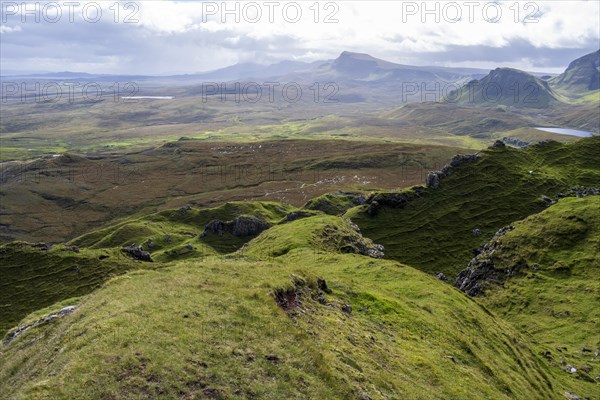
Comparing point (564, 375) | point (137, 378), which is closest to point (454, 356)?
point (564, 375)

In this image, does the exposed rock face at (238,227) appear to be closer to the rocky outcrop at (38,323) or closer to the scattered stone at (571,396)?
the rocky outcrop at (38,323)

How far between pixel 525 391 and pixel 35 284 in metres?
77.8

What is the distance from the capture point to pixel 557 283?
6606 cm

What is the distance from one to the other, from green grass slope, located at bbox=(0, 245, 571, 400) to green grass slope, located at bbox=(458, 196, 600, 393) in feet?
38.9

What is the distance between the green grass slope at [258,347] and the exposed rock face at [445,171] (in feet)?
238

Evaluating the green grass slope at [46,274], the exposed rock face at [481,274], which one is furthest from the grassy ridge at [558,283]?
the green grass slope at [46,274]

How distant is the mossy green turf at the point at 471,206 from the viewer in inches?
3769

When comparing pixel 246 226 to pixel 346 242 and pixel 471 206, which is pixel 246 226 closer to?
pixel 346 242

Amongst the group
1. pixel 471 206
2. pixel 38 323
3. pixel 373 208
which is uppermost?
pixel 38 323

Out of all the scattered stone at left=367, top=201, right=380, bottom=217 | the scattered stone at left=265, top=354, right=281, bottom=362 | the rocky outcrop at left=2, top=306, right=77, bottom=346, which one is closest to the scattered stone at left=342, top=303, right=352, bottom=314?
the scattered stone at left=265, top=354, right=281, bottom=362

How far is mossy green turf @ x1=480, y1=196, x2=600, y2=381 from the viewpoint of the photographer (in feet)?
179

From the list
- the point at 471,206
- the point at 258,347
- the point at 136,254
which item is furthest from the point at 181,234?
the point at 258,347

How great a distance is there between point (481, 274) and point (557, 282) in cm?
1137

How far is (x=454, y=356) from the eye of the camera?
117 ft
